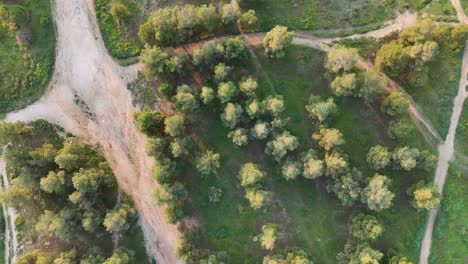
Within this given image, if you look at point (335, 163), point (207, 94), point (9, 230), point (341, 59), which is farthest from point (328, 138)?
point (9, 230)

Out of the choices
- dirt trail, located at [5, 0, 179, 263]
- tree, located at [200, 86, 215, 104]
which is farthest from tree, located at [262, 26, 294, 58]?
dirt trail, located at [5, 0, 179, 263]

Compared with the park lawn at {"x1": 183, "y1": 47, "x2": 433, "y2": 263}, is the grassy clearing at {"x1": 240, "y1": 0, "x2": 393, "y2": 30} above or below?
above

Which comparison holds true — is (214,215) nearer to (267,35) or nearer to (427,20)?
(267,35)

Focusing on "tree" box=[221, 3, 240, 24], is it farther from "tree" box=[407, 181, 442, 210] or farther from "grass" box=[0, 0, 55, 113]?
"tree" box=[407, 181, 442, 210]

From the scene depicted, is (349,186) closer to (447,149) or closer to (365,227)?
(365,227)

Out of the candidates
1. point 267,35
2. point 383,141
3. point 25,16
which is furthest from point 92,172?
point 383,141

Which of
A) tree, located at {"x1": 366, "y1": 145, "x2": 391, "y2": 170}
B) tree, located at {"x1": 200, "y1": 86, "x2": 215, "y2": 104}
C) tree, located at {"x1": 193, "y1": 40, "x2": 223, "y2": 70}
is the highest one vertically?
tree, located at {"x1": 193, "y1": 40, "x2": 223, "y2": 70}
